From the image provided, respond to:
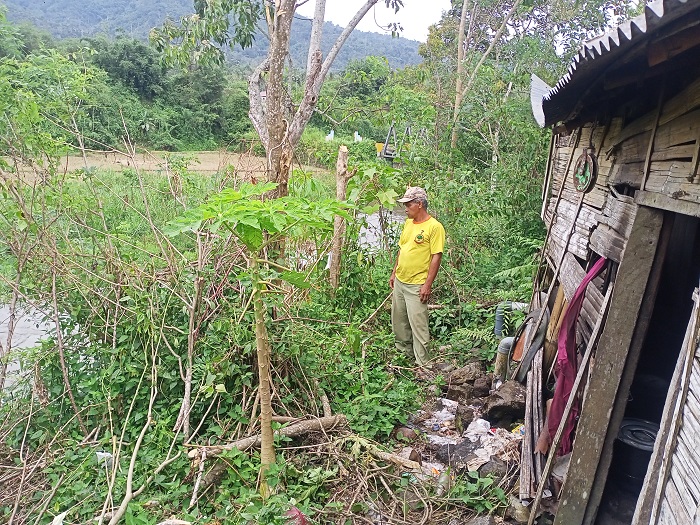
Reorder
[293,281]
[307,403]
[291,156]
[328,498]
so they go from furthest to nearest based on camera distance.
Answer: [291,156] < [307,403] < [328,498] < [293,281]

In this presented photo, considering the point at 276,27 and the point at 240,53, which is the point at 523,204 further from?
the point at 240,53

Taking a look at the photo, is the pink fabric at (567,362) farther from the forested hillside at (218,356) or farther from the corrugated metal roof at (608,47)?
the corrugated metal roof at (608,47)

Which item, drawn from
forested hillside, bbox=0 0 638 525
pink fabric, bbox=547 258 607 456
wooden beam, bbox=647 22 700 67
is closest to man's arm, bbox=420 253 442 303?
forested hillside, bbox=0 0 638 525

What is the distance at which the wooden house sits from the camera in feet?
5.65

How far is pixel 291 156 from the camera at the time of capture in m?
5.36

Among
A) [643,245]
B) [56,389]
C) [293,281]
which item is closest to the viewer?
[643,245]

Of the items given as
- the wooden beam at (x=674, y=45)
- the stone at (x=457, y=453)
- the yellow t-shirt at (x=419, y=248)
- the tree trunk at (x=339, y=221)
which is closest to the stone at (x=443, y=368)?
the yellow t-shirt at (x=419, y=248)

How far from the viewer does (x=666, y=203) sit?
2219 mm

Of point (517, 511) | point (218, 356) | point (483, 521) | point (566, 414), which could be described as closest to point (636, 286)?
point (566, 414)

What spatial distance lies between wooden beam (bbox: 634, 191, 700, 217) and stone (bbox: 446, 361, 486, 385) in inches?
106

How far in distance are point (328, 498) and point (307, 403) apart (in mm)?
958

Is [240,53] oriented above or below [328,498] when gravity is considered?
above

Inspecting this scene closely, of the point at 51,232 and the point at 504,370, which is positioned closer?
the point at 51,232

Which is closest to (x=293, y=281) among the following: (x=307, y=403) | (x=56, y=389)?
(x=307, y=403)
